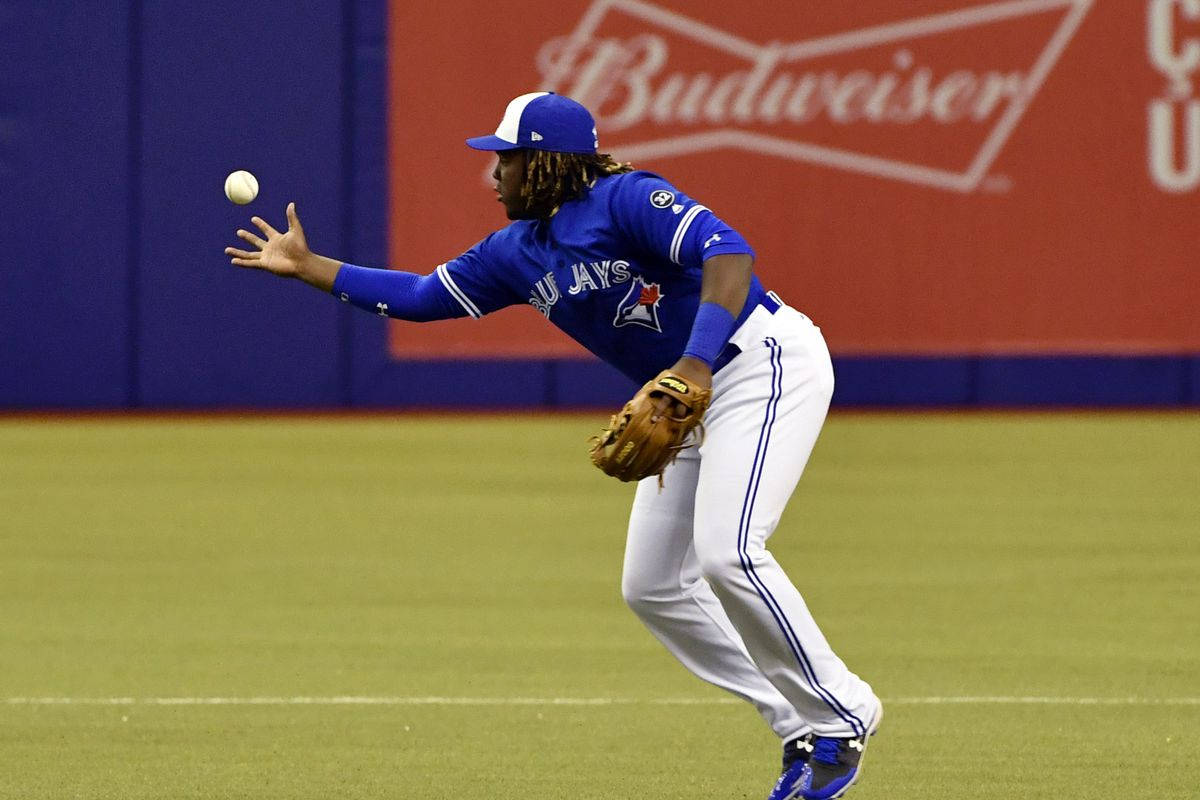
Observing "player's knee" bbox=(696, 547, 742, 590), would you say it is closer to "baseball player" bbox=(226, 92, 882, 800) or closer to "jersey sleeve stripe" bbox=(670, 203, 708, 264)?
"baseball player" bbox=(226, 92, 882, 800)

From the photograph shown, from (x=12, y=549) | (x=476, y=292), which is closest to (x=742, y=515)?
(x=476, y=292)

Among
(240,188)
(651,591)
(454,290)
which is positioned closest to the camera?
(651,591)

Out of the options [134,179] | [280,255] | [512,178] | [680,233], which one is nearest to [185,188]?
[134,179]

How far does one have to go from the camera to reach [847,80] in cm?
1521

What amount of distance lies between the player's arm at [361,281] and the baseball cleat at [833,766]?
142cm

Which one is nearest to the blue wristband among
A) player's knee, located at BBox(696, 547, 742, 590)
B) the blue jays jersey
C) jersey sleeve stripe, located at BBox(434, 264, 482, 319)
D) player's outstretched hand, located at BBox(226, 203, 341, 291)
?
the blue jays jersey

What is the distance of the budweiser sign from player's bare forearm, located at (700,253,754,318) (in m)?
10.6

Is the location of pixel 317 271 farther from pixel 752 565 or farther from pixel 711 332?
pixel 752 565

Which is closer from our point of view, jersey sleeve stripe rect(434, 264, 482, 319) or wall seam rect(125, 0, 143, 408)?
jersey sleeve stripe rect(434, 264, 482, 319)

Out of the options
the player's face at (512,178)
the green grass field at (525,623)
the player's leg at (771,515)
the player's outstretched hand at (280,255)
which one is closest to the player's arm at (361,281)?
the player's outstretched hand at (280,255)

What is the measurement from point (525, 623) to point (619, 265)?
3.15 metres

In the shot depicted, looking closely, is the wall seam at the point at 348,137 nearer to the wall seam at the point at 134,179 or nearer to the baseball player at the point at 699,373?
the wall seam at the point at 134,179

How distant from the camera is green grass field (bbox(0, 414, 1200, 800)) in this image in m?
5.39

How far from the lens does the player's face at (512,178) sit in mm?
4895
